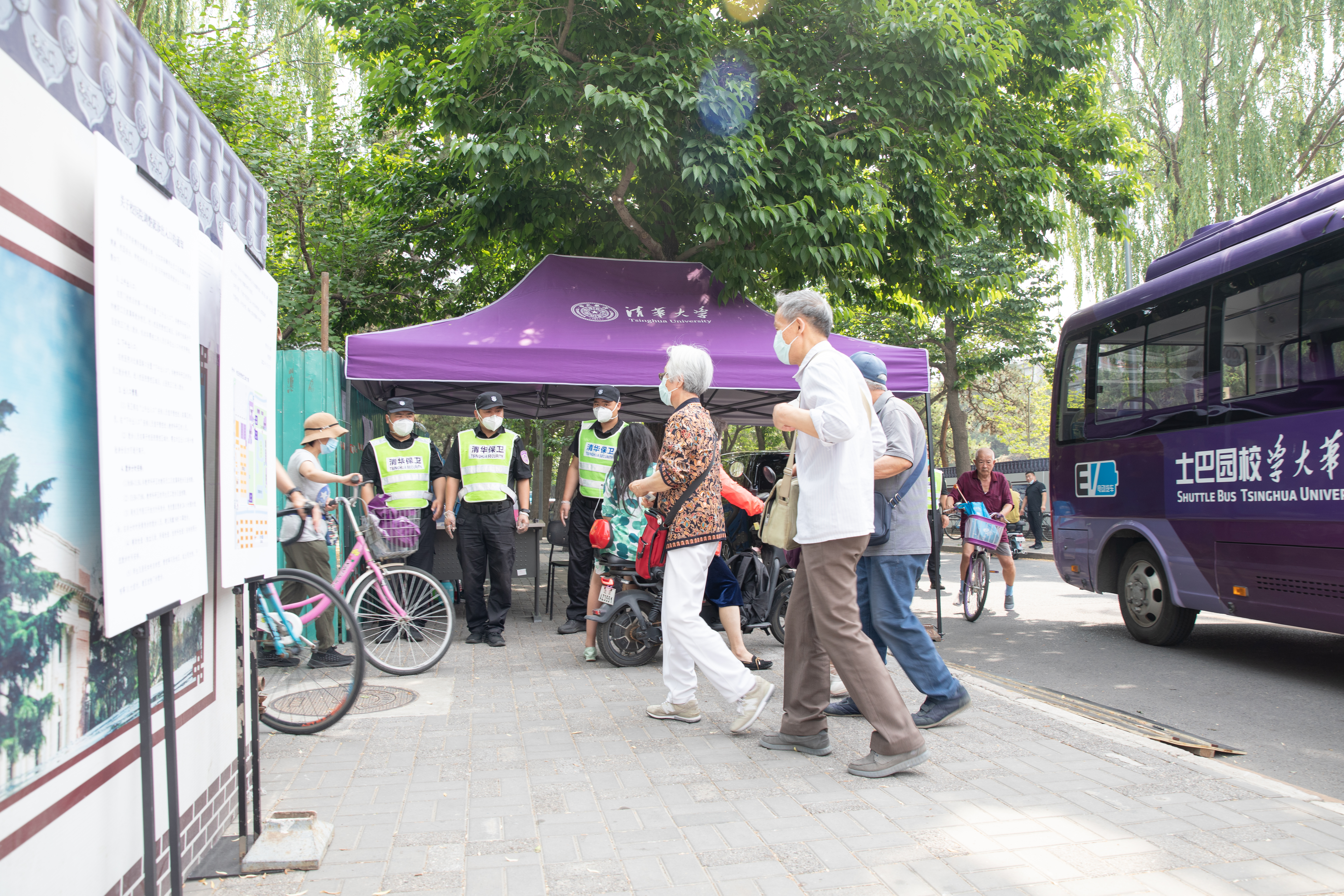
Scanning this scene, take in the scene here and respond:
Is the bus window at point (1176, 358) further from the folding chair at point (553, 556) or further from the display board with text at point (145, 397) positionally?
the display board with text at point (145, 397)

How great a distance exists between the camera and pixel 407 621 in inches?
239

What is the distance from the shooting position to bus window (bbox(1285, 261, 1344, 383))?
5.76m

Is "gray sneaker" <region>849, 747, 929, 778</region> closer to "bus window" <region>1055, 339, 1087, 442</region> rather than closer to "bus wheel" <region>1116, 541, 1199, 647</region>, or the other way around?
"bus wheel" <region>1116, 541, 1199, 647</region>

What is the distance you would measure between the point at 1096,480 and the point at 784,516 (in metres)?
5.11

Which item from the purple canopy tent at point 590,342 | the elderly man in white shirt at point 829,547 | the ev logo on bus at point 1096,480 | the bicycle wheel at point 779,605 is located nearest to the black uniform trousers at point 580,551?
the purple canopy tent at point 590,342

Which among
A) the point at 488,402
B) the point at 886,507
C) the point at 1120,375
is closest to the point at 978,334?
the point at 1120,375

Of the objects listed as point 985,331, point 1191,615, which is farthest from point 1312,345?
point 985,331

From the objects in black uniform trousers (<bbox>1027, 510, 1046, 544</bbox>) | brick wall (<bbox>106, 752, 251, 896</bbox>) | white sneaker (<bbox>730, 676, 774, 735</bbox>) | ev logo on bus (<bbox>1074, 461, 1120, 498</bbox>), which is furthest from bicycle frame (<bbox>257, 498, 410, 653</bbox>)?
black uniform trousers (<bbox>1027, 510, 1046, 544</bbox>)

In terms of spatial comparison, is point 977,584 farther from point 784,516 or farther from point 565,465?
point 565,465

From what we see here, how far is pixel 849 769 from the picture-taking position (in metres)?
3.91

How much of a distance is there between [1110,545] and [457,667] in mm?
5803

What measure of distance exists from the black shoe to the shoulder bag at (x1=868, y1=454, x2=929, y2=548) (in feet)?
8.82

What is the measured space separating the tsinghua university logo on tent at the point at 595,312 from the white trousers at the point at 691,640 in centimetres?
442

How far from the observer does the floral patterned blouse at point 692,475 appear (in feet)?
15.3
